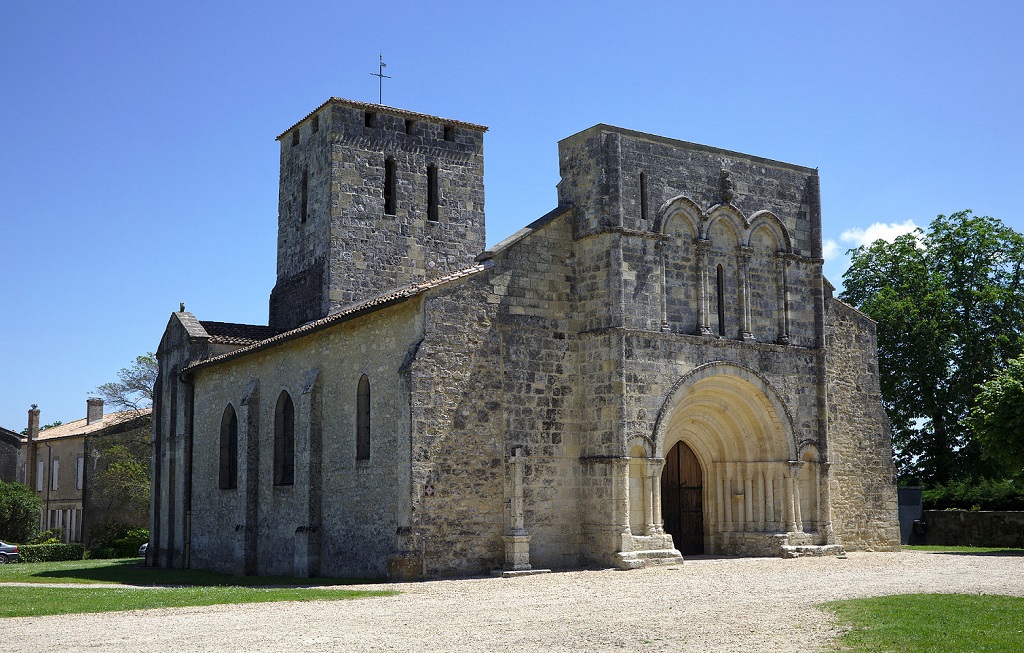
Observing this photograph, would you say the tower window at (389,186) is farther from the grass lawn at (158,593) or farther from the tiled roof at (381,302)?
the grass lawn at (158,593)

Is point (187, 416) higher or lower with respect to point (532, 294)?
lower

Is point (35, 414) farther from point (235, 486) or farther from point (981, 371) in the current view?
point (981, 371)

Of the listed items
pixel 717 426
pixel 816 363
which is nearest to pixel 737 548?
pixel 717 426

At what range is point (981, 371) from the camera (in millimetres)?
37750

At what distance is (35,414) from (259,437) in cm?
3523

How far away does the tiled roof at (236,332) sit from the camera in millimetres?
32188

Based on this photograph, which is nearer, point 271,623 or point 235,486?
point 271,623

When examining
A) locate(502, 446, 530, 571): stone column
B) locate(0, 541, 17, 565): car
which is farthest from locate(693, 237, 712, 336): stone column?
locate(0, 541, 17, 565): car

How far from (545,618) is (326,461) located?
39.4 ft

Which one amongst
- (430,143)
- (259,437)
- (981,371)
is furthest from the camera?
(981,371)

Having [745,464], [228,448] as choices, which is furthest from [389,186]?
[745,464]

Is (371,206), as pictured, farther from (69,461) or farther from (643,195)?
(69,461)

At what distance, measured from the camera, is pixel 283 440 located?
27.3 meters

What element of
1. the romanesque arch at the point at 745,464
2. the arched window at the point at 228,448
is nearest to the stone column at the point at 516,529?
the romanesque arch at the point at 745,464
